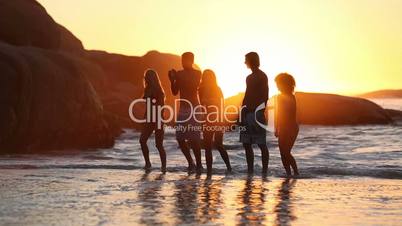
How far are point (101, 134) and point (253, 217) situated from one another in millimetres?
12204

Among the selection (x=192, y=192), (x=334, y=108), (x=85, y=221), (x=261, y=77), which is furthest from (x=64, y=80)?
(x=334, y=108)

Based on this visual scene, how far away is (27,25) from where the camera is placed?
20.2 m

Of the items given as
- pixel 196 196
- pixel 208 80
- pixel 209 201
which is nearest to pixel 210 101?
pixel 208 80

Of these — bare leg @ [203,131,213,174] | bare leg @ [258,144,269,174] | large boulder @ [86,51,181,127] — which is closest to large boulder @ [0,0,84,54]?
bare leg @ [203,131,213,174]

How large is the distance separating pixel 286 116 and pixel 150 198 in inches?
136

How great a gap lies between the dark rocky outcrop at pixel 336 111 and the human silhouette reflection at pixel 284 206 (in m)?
24.8

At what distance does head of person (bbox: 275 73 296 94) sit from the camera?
30.8 ft

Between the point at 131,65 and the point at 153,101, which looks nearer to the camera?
the point at 153,101

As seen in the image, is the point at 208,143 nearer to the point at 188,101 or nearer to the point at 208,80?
the point at 188,101

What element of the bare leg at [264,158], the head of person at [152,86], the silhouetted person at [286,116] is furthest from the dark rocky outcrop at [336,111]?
the silhouetted person at [286,116]

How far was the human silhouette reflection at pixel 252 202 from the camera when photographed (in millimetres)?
5287

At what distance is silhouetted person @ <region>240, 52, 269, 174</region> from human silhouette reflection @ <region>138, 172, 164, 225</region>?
153cm

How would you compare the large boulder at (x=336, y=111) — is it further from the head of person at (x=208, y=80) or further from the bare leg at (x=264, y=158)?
the head of person at (x=208, y=80)

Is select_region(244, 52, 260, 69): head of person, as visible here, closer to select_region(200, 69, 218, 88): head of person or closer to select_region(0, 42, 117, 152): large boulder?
select_region(200, 69, 218, 88): head of person
